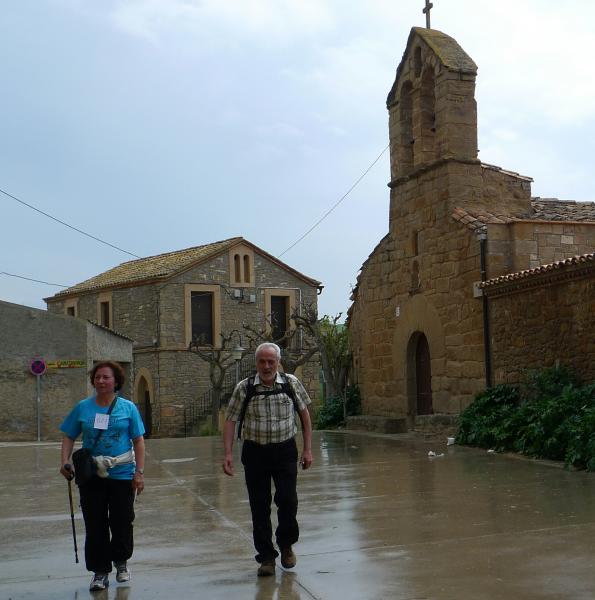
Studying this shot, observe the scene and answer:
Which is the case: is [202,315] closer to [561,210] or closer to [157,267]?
[157,267]

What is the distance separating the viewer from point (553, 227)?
1541 cm

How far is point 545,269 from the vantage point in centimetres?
1322

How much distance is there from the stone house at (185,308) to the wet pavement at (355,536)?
22.2 m

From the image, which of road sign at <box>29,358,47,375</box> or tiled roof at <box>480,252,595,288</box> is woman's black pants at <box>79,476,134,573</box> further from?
road sign at <box>29,358,47,375</box>

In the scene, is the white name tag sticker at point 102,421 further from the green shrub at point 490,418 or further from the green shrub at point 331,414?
the green shrub at point 331,414

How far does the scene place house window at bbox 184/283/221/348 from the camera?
1353 inches

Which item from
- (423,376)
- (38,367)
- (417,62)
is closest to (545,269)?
(423,376)

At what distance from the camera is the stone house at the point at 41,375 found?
21531 mm

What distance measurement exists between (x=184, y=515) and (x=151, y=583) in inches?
102

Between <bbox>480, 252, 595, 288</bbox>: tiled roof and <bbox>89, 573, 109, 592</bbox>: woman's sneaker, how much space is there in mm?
8765

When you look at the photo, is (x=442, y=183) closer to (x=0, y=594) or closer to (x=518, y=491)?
(x=518, y=491)

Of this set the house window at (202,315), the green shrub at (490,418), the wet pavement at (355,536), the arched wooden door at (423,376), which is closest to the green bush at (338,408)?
the arched wooden door at (423,376)

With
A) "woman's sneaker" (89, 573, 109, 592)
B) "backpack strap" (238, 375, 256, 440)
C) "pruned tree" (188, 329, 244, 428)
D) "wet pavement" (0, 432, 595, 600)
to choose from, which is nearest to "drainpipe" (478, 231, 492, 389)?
"wet pavement" (0, 432, 595, 600)

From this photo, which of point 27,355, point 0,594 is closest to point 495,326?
point 0,594
